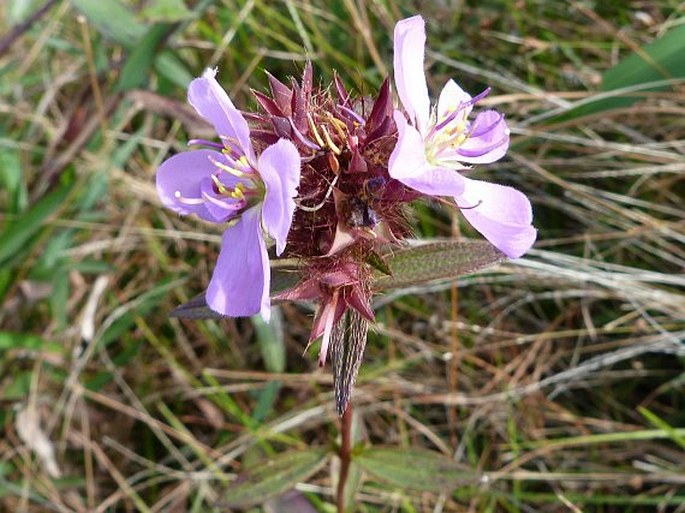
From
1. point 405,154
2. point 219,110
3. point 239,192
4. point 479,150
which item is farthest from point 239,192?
point 479,150

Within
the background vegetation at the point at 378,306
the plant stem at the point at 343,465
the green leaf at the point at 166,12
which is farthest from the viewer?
the background vegetation at the point at 378,306

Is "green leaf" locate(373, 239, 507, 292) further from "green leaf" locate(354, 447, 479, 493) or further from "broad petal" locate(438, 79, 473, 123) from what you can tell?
"green leaf" locate(354, 447, 479, 493)

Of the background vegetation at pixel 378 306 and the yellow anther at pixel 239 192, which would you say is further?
the background vegetation at pixel 378 306

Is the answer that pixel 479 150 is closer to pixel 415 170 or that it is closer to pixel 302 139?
pixel 415 170


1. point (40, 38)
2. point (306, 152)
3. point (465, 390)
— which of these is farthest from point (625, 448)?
point (40, 38)

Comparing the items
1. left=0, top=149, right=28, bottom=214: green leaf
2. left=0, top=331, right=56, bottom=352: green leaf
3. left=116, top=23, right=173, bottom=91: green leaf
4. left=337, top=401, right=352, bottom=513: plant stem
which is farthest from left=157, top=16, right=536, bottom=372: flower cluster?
left=0, top=149, right=28, bottom=214: green leaf

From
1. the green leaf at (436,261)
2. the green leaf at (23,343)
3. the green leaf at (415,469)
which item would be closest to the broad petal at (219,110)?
the green leaf at (436,261)

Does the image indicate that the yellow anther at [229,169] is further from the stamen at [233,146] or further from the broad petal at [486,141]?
the broad petal at [486,141]
